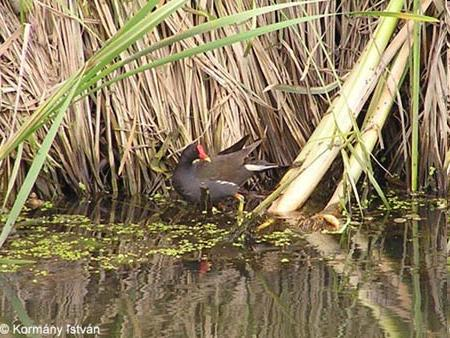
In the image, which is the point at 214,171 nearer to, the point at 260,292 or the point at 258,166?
the point at 258,166

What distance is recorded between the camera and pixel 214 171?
456 centimetres

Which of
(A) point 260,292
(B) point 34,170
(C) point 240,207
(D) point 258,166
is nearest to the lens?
(B) point 34,170

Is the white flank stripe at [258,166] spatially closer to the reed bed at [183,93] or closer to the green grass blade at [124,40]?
the reed bed at [183,93]

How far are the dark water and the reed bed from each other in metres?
0.74

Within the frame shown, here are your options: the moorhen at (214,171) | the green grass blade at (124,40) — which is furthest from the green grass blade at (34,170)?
the moorhen at (214,171)

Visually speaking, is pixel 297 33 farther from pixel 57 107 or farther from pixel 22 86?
pixel 57 107

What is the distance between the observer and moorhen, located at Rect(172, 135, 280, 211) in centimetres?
443

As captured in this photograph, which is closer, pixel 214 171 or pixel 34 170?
pixel 34 170

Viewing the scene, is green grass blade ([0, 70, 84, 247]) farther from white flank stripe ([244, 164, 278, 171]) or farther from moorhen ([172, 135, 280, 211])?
white flank stripe ([244, 164, 278, 171])

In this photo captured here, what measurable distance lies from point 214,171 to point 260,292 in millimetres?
1320

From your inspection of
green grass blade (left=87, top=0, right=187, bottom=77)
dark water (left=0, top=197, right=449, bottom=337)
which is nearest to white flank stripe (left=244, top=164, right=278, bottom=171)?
dark water (left=0, top=197, right=449, bottom=337)

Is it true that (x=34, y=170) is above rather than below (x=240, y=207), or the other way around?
below

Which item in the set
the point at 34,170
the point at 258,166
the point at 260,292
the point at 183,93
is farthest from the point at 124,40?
the point at 258,166

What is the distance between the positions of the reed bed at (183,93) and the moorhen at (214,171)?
0.12 meters
